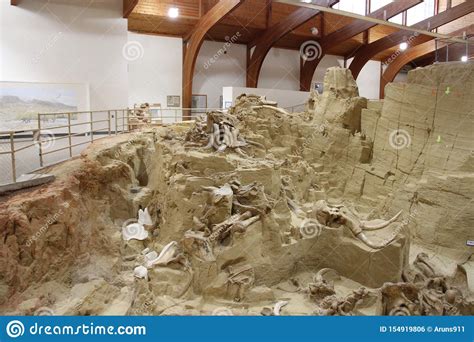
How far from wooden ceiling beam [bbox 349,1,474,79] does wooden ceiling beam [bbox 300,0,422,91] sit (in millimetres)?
1393

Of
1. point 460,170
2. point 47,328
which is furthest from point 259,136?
point 47,328

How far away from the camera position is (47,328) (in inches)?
137

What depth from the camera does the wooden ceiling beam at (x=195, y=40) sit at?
55.2 feet

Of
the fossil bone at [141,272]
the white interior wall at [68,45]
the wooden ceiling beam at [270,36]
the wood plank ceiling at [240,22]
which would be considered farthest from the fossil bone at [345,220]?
the wood plank ceiling at [240,22]

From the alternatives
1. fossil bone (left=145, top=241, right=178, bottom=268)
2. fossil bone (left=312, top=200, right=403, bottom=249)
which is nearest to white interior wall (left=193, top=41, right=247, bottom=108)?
fossil bone (left=312, top=200, right=403, bottom=249)

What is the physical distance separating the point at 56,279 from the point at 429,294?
6589 mm

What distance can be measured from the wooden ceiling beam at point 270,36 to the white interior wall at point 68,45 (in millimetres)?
7957

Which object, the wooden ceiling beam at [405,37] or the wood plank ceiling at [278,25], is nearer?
the wooden ceiling beam at [405,37]

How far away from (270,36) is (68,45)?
1013 cm

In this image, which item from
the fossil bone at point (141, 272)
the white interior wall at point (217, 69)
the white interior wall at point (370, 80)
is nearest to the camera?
the fossil bone at point (141, 272)

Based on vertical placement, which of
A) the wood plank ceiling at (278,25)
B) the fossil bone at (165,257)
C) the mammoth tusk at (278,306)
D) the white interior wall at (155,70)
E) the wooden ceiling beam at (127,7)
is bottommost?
the mammoth tusk at (278,306)

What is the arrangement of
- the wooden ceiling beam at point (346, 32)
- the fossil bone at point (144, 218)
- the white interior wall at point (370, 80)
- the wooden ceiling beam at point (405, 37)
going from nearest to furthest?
1. the fossil bone at point (144, 218)
2. the wooden ceiling beam at point (405, 37)
3. the wooden ceiling beam at point (346, 32)
4. the white interior wall at point (370, 80)

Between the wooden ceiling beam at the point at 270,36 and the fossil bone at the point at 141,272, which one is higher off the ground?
the wooden ceiling beam at the point at 270,36

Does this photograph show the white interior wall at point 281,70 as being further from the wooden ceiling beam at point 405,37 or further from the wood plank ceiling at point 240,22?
the wooden ceiling beam at point 405,37
